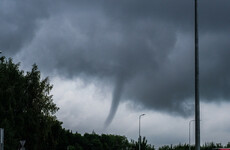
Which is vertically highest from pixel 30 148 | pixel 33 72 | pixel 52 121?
pixel 33 72

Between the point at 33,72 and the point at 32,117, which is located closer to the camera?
the point at 32,117

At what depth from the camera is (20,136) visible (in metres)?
60.0

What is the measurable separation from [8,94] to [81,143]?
9883 centimetres

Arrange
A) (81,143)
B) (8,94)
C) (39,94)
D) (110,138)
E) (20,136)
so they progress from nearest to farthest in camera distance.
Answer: (8,94) < (20,136) < (39,94) < (81,143) < (110,138)

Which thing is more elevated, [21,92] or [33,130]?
[21,92]

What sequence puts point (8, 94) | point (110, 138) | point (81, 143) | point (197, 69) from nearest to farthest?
point (197, 69) < point (8, 94) < point (81, 143) < point (110, 138)

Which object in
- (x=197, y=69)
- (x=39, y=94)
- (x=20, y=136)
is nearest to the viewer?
(x=197, y=69)

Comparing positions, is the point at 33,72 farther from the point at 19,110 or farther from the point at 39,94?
the point at 19,110

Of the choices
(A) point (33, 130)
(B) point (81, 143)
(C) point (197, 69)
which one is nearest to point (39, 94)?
(A) point (33, 130)

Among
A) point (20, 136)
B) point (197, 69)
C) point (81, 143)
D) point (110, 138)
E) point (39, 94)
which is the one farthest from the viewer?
point (110, 138)

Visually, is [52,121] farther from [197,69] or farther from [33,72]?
[197,69]

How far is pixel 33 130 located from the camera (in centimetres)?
6234

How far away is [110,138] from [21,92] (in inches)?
4270

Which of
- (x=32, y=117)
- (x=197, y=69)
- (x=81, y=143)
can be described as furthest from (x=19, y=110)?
(x=81, y=143)
